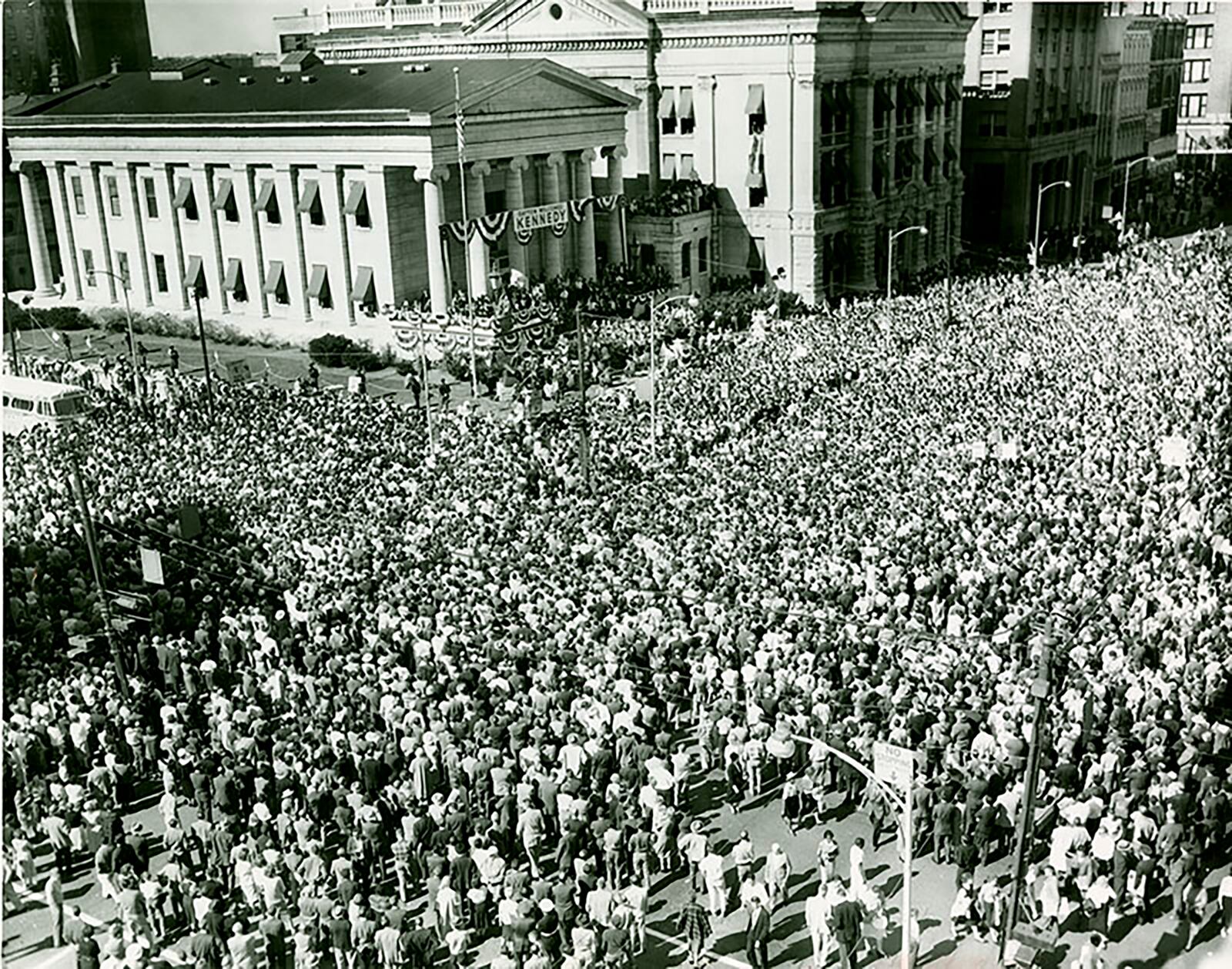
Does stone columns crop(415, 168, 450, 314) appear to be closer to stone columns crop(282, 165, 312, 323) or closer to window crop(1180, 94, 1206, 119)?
stone columns crop(282, 165, 312, 323)

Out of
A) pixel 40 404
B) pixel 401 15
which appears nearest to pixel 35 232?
pixel 401 15

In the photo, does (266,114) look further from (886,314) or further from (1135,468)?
(1135,468)

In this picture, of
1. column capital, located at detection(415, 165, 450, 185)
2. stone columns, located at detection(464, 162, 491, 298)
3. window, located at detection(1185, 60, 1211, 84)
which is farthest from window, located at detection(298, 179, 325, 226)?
window, located at detection(1185, 60, 1211, 84)

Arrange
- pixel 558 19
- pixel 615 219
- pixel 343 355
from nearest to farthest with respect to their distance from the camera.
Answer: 1. pixel 343 355
2. pixel 615 219
3. pixel 558 19

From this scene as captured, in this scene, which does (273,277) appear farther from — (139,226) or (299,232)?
(139,226)

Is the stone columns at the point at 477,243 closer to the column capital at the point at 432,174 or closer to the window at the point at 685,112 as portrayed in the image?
the column capital at the point at 432,174

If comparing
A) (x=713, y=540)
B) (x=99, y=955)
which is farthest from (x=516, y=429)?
(x=99, y=955)
